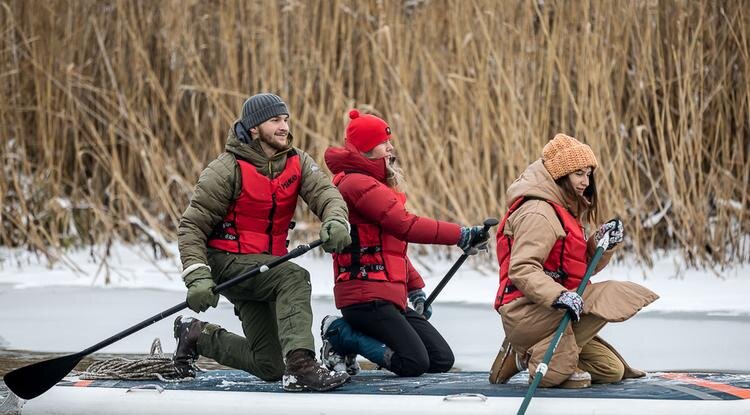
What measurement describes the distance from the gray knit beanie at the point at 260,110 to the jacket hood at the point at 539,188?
784mm

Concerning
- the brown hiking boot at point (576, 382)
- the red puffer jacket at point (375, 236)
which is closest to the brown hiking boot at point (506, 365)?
the brown hiking boot at point (576, 382)

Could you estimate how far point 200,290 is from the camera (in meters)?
3.80

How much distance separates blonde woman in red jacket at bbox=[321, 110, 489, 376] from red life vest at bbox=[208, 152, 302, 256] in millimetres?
233

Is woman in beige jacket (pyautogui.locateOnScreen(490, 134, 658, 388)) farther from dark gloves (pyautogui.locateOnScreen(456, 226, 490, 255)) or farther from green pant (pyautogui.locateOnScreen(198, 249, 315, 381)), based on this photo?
green pant (pyautogui.locateOnScreen(198, 249, 315, 381))

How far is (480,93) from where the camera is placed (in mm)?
6973

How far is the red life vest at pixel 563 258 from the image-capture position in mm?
3758

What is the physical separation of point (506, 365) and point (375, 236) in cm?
62

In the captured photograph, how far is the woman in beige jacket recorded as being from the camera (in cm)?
366

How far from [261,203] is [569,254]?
3.11 ft

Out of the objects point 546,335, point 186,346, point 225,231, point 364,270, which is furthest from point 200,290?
point 546,335

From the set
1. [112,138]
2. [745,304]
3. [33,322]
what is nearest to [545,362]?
[745,304]

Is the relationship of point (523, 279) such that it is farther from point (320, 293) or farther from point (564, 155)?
point (320, 293)

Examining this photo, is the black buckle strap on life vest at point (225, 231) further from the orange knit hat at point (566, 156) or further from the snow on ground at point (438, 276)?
the snow on ground at point (438, 276)

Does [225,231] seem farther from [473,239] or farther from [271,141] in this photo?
[473,239]
